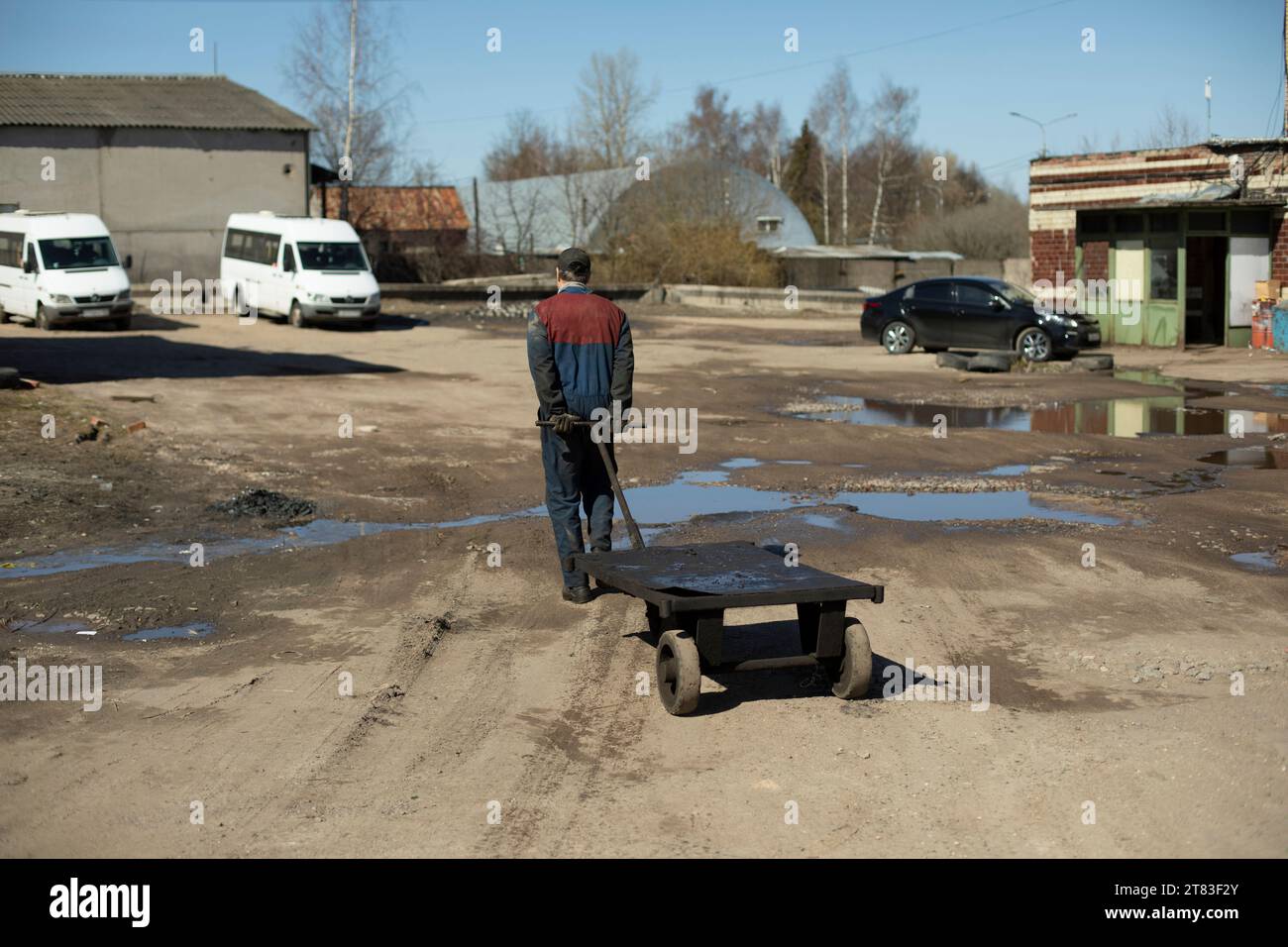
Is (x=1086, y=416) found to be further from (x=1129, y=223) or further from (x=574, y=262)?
(x=1129, y=223)

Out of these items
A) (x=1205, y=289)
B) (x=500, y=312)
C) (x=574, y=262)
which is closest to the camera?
(x=574, y=262)

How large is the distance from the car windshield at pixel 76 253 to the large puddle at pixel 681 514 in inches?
821

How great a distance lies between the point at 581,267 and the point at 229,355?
1812 centimetres

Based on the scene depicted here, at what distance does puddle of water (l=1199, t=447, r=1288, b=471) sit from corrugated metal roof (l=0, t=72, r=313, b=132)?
34563mm

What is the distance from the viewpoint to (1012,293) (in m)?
26.7

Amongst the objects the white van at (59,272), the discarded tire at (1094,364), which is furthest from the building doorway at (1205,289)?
the white van at (59,272)

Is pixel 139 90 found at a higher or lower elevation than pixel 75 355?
higher

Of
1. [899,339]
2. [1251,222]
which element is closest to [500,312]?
[899,339]

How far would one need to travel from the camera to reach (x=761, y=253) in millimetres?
46969

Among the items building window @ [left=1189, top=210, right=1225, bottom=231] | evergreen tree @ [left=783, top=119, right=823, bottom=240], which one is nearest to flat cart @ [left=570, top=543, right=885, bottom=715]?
building window @ [left=1189, top=210, right=1225, bottom=231]

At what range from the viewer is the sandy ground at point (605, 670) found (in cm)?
499

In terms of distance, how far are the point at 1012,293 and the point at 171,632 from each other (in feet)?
71.7

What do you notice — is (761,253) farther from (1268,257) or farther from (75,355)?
(75,355)

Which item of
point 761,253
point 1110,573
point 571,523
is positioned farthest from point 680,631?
point 761,253
